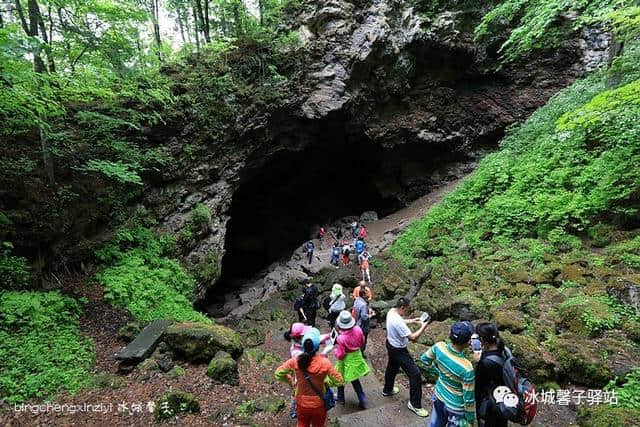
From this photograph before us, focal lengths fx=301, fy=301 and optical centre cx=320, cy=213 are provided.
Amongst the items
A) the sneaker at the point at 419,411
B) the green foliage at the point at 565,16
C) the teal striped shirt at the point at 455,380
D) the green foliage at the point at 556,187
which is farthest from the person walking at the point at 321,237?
the teal striped shirt at the point at 455,380

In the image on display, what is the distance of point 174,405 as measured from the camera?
4820 mm

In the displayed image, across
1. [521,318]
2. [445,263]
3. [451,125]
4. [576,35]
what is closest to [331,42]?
[451,125]

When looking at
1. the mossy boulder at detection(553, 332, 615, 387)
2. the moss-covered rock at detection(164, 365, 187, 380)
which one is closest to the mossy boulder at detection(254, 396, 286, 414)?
the moss-covered rock at detection(164, 365, 187, 380)

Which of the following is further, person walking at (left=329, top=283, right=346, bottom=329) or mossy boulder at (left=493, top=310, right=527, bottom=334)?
person walking at (left=329, top=283, right=346, bottom=329)

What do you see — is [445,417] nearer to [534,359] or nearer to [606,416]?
[606,416]

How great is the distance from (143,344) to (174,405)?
221cm

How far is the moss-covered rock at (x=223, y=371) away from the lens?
18.9 feet

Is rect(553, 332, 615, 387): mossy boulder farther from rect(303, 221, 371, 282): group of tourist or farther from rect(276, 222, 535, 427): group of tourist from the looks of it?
rect(303, 221, 371, 282): group of tourist

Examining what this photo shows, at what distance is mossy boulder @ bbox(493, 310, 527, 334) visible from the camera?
223 inches

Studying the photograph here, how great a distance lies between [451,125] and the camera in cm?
2023

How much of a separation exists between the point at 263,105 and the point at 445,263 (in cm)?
1133

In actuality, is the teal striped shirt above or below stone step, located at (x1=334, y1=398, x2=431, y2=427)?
above

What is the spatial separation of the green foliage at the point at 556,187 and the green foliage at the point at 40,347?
33.0 feet

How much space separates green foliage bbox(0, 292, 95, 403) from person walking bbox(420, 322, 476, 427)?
626 centimetres
